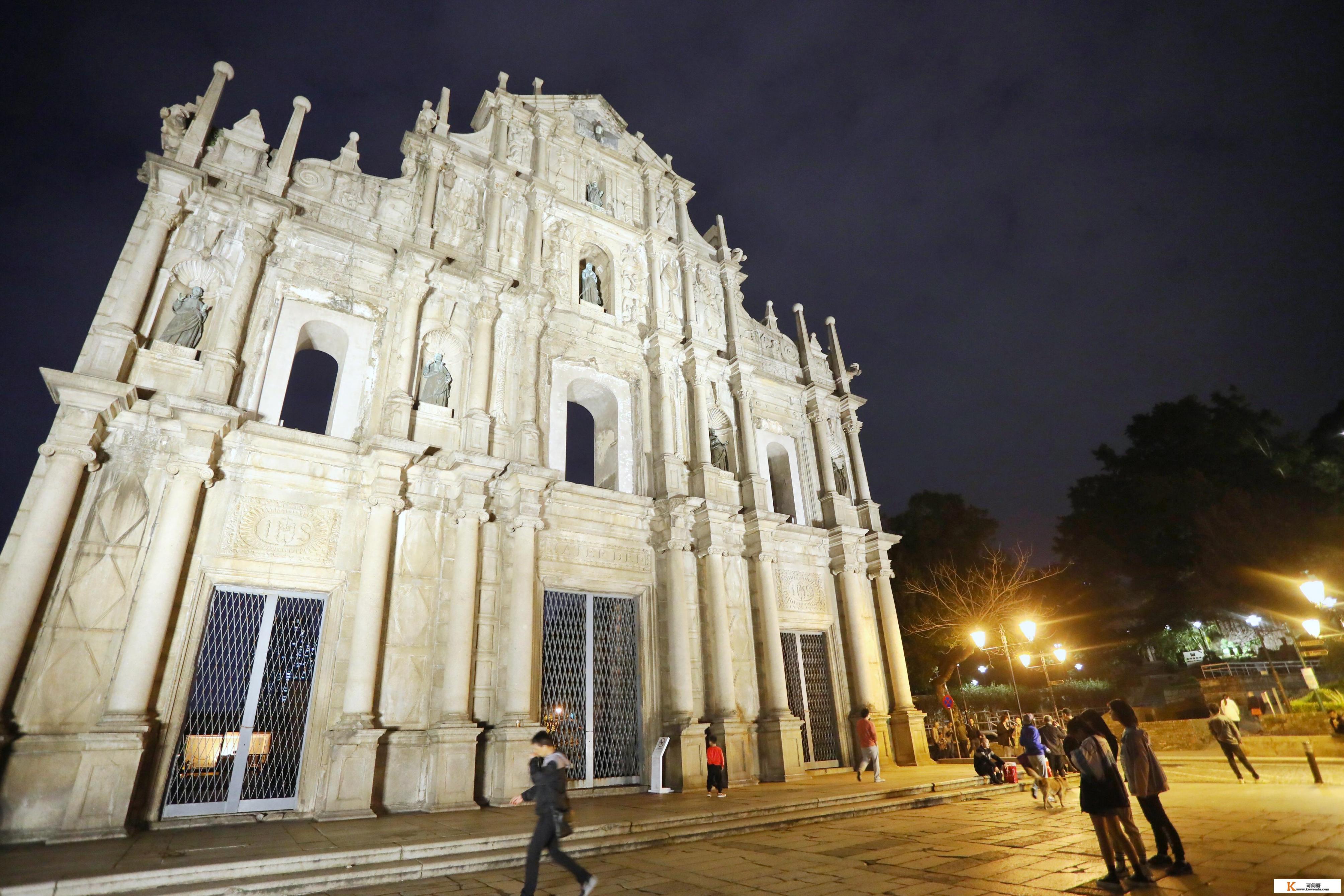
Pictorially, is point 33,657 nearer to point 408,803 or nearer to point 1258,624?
point 408,803

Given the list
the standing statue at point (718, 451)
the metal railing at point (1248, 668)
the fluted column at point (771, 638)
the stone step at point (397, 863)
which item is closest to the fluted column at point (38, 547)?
the stone step at point (397, 863)

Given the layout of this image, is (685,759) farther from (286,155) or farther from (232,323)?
(286,155)

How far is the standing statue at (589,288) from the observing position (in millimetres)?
15992

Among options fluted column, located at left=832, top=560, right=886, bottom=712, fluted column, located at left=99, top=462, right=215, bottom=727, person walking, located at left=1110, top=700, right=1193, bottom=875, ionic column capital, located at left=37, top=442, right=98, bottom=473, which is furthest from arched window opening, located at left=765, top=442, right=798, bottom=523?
ionic column capital, located at left=37, top=442, right=98, bottom=473

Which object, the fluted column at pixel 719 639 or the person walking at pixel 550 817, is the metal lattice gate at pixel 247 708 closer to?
the person walking at pixel 550 817

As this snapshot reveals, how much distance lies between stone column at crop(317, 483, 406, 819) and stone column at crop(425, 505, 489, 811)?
2.85 feet

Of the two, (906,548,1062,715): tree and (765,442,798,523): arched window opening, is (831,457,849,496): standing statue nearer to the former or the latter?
(765,442,798,523): arched window opening

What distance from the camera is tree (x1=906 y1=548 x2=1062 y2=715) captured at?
23.2 m

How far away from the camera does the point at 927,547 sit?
28.8m

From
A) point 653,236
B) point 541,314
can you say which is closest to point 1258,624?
point 653,236

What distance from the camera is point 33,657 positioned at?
26.2ft

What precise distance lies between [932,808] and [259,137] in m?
16.7

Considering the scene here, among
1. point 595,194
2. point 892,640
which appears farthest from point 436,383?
point 892,640

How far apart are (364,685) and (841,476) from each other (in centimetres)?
1316
